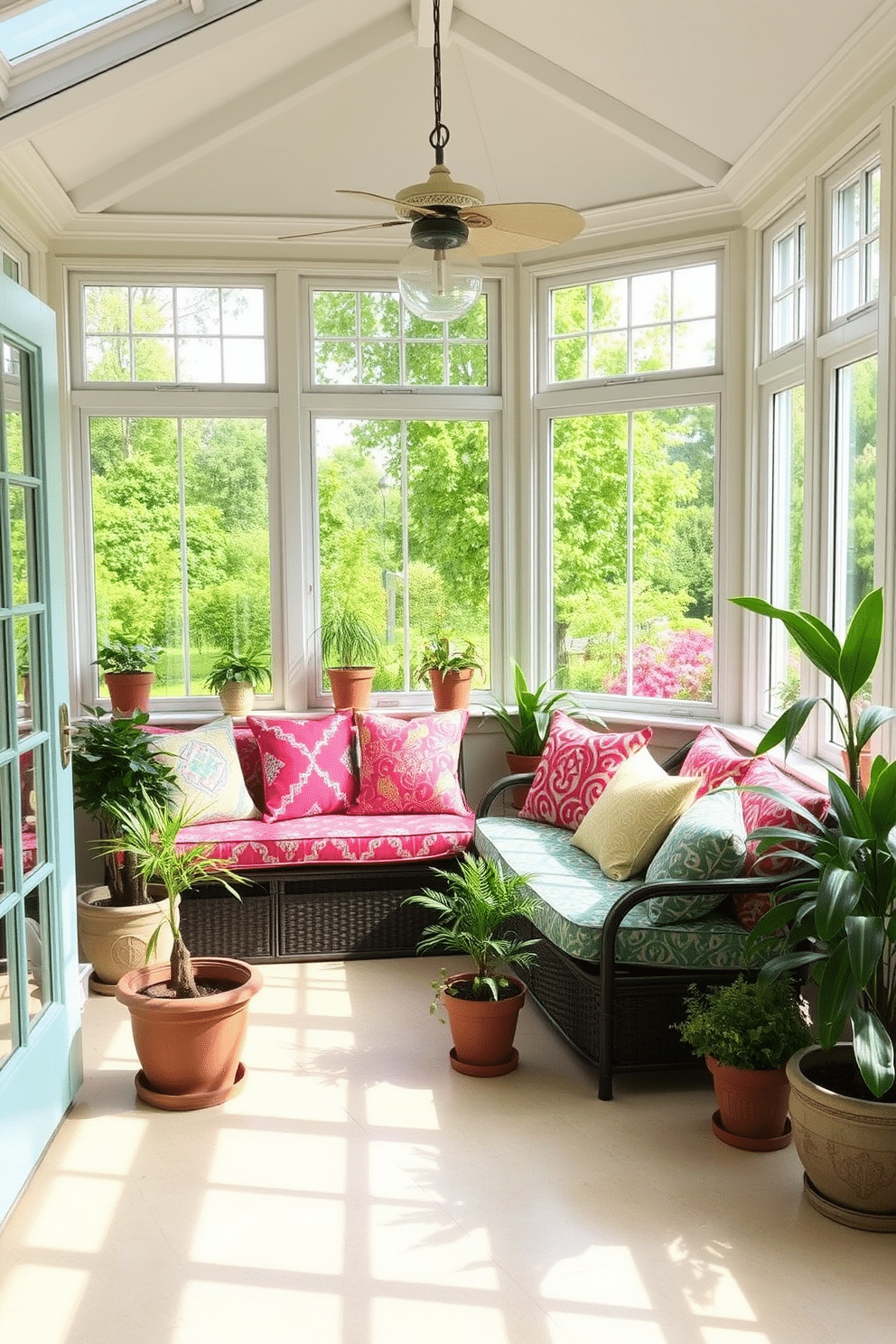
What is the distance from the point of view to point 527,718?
17.8ft

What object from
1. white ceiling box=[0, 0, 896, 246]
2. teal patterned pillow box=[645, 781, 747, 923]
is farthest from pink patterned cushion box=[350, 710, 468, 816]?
white ceiling box=[0, 0, 896, 246]

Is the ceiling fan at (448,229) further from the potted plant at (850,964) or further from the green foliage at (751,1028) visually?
the green foliage at (751,1028)

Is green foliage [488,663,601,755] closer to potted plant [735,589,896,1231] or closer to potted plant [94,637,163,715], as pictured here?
potted plant [94,637,163,715]

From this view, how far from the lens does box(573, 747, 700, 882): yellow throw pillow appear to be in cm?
394

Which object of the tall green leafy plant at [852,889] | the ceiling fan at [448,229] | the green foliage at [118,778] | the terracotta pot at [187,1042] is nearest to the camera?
the tall green leafy plant at [852,889]

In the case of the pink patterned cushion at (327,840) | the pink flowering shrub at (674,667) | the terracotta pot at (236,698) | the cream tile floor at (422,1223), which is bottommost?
the cream tile floor at (422,1223)

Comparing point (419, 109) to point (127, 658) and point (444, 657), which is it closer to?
point (444, 657)

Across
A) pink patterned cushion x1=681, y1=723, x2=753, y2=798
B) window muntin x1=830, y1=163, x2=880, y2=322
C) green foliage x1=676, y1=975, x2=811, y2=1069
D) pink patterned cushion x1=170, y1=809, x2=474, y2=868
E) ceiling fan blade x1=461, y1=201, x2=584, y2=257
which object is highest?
window muntin x1=830, y1=163, x2=880, y2=322

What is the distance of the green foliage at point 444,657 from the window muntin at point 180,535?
2.60 feet

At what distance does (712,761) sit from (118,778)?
2095 millimetres

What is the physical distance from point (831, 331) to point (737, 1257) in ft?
9.53

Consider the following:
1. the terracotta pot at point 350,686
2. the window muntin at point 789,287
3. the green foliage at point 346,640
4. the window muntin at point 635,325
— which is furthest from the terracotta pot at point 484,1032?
the window muntin at point 635,325

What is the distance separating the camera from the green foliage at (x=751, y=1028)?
3154 millimetres

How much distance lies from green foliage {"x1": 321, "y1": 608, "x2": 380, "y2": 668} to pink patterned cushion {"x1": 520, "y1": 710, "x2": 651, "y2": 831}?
111 centimetres
